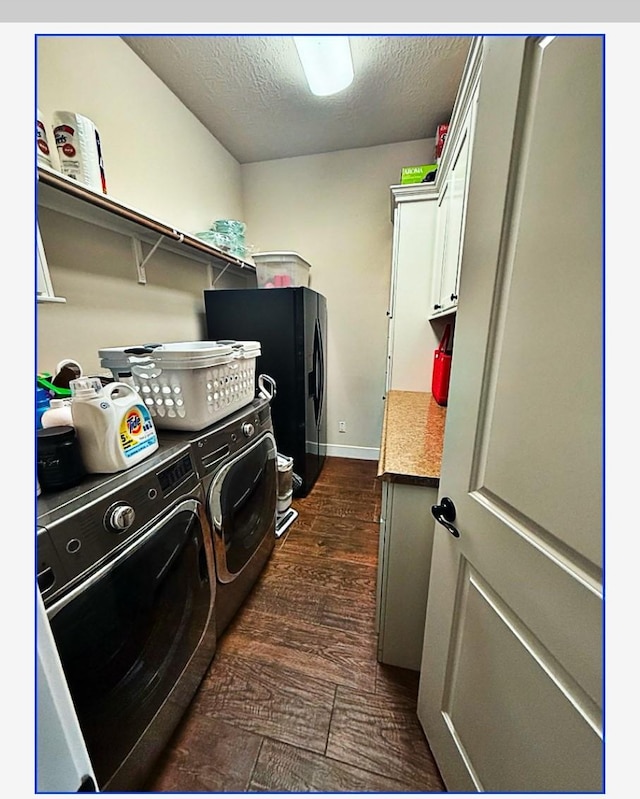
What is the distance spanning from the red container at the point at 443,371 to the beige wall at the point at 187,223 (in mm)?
953

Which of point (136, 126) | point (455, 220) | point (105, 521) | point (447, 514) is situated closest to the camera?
point (105, 521)

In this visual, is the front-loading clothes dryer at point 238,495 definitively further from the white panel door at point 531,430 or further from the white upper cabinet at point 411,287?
the white upper cabinet at point 411,287

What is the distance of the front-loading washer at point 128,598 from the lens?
61 centimetres

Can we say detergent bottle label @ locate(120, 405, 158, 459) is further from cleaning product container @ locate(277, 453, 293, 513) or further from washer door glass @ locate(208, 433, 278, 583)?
cleaning product container @ locate(277, 453, 293, 513)

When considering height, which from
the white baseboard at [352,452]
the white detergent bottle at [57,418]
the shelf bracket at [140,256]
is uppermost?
the shelf bracket at [140,256]

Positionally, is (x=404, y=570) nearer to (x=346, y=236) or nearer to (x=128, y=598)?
(x=128, y=598)

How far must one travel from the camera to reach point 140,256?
68.4 inches

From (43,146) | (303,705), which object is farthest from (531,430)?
(43,146)

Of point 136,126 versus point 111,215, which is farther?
point 136,126

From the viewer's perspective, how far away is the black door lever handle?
777mm

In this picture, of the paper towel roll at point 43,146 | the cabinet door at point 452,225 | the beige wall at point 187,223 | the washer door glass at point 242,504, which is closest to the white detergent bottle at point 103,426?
the washer door glass at point 242,504

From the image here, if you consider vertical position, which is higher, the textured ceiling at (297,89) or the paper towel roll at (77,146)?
the textured ceiling at (297,89)

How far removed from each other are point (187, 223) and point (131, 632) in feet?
7.80
